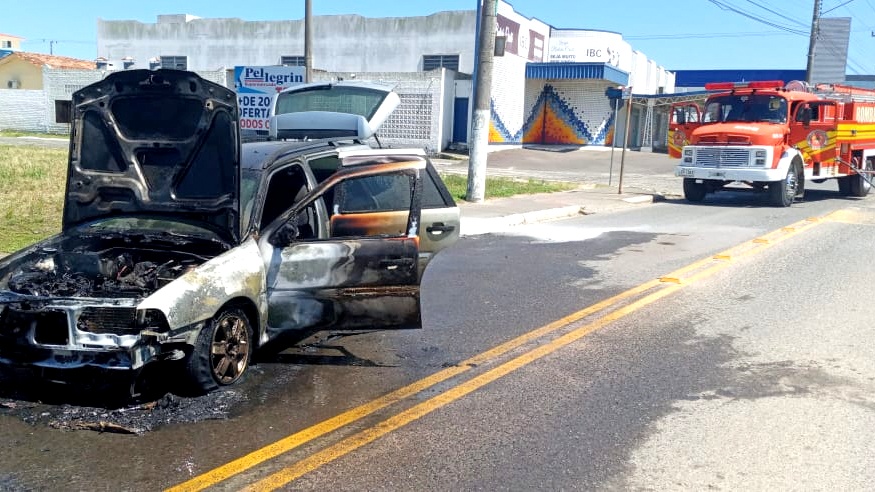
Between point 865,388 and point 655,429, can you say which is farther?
point 865,388

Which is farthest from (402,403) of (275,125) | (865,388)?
(275,125)

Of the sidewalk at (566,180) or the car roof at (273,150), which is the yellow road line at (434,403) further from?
the sidewalk at (566,180)

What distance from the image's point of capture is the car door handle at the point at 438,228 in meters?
6.56

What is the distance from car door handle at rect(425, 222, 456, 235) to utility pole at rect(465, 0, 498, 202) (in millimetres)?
9475

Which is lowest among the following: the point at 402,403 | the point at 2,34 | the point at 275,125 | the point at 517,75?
the point at 402,403

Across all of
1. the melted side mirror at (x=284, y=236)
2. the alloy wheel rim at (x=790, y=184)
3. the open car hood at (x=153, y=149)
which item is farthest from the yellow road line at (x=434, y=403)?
the alloy wheel rim at (x=790, y=184)

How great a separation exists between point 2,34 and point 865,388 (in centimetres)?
15250

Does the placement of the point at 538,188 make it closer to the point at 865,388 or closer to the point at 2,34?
the point at 865,388

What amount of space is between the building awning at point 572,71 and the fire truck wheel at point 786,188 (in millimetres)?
17978

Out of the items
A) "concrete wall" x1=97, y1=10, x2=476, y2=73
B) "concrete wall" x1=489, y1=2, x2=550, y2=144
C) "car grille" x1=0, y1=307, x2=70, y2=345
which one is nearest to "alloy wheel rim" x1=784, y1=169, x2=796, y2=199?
"concrete wall" x1=489, y1=2, x2=550, y2=144

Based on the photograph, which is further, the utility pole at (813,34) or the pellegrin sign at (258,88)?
the utility pole at (813,34)

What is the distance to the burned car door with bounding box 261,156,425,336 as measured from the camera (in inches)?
208

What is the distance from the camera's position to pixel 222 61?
41938 millimetres

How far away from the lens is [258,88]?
21.6 metres
